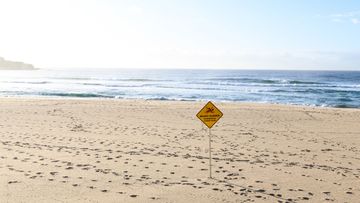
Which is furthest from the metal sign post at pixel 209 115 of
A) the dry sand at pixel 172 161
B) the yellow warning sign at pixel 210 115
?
the dry sand at pixel 172 161

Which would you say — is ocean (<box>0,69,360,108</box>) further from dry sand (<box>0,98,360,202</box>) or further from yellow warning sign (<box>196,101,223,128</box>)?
yellow warning sign (<box>196,101,223,128</box>)

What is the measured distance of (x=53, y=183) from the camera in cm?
806

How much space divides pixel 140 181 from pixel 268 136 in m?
7.99

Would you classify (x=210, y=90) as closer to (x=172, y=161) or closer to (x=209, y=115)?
(x=172, y=161)

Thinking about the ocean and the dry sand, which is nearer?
the dry sand

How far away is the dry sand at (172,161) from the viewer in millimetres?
7672

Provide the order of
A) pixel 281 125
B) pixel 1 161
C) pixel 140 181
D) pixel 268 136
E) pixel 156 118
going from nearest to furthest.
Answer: pixel 140 181 → pixel 1 161 → pixel 268 136 → pixel 281 125 → pixel 156 118

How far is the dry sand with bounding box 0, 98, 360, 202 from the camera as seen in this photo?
7672 millimetres

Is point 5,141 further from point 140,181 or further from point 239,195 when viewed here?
point 239,195

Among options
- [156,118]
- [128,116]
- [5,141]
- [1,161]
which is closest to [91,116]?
[128,116]

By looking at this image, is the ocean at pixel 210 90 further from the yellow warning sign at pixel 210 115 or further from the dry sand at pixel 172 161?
the yellow warning sign at pixel 210 115

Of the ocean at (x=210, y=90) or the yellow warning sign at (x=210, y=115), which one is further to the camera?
the ocean at (x=210, y=90)

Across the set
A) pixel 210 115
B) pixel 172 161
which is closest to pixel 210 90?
pixel 172 161

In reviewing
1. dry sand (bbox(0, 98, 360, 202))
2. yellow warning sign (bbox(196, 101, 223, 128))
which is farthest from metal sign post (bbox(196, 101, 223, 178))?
Result: dry sand (bbox(0, 98, 360, 202))
